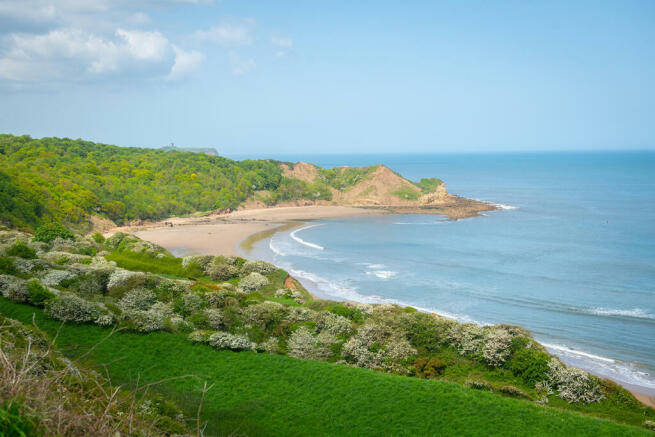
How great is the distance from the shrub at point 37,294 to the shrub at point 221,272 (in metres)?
16.5

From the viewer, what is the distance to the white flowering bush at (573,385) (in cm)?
1783

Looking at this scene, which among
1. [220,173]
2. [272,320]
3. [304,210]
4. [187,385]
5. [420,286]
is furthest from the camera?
[220,173]

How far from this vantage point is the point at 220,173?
108 metres

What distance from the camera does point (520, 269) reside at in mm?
47938

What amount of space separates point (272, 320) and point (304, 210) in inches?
2938

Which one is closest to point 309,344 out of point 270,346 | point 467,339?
point 270,346

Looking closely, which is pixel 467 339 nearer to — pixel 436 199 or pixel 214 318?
pixel 214 318

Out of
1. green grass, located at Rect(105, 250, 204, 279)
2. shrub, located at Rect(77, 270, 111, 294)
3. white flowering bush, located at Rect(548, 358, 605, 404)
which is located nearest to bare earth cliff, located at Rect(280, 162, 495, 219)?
green grass, located at Rect(105, 250, 204, 279)

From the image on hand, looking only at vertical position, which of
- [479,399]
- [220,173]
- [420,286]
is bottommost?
[420,286]

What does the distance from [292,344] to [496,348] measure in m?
8.79

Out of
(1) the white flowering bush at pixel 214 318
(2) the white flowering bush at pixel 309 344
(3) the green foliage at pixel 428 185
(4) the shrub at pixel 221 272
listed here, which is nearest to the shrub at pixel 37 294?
(1) the white flowering bush at pixel 214 318

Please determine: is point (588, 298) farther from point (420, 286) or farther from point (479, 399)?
point (479, 399)

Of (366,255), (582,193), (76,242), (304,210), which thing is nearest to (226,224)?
(304,210)

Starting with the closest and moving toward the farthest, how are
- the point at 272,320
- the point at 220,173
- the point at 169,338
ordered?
the point at 169,338 → the point at 272,320 → the point at 220,173
